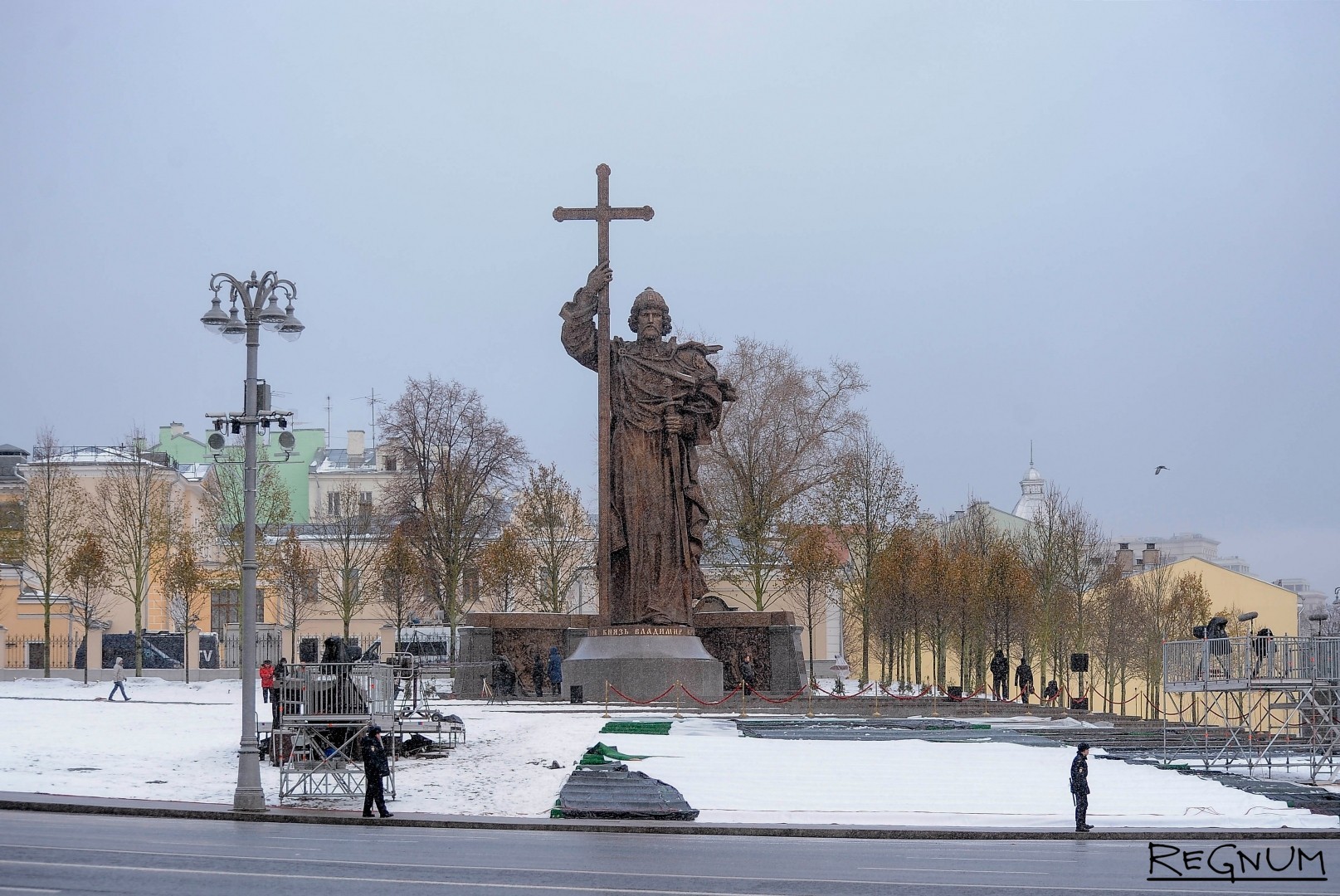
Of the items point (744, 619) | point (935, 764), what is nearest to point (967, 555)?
point (744, 619)

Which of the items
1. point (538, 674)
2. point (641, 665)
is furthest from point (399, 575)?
point (641, 665)

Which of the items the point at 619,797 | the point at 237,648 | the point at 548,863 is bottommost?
the point at 619,797

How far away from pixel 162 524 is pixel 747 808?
42.0 metres

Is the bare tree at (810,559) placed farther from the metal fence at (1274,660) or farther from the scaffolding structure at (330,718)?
the scaffolding structure at (330,718)

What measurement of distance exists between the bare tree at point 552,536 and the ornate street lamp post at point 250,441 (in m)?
32.8

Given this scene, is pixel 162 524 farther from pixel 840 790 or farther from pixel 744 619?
pixel 840 790

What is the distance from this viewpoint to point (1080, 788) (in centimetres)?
2175

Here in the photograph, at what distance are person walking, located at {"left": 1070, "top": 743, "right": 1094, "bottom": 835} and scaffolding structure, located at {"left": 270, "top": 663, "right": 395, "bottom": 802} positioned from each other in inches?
371

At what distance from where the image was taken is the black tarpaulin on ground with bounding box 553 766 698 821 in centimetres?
2253

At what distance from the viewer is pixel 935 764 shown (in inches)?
1061

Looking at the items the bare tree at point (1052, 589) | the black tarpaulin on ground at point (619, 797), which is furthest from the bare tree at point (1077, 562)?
the black tarpaulin on ground at point (619, 797)

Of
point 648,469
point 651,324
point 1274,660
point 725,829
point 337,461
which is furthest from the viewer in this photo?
point 337,461

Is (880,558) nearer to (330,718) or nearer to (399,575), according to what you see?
(399,575)

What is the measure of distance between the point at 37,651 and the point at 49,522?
822cm
